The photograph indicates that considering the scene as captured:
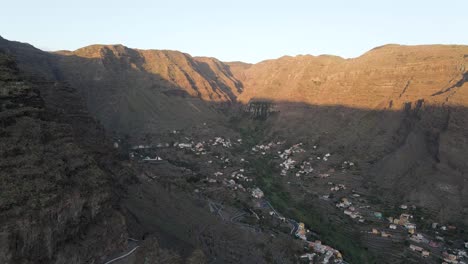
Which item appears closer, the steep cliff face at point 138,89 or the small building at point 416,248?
the small building at point 416,248

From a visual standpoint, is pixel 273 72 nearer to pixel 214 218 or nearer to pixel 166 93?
pixel 166 93

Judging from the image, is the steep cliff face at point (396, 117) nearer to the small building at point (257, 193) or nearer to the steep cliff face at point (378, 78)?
the steep cliff face at point (378, 78)

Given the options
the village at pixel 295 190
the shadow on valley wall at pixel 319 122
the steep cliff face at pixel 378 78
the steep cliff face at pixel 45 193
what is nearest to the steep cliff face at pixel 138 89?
the shadow on valley wall at pixel 319 122

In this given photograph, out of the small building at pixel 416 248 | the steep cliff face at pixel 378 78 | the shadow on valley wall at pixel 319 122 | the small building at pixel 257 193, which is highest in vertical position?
the steep cliff face at pixel 378 78

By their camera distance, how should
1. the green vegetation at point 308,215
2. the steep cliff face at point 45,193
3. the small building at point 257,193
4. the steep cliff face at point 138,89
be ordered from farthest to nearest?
1. the steep cliff face at point 138,89
2. the small building at point 257,193
3. the green vegetation at point 308,215
4. the steep cliff face at point 45,193

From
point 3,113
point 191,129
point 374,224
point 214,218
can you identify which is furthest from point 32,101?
point 191,129

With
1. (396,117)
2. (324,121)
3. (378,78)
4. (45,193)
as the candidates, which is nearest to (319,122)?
(324,121)

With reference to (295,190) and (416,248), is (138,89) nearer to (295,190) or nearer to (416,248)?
(295,190)

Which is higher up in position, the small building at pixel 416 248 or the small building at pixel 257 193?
the small building at pixel 416 248
